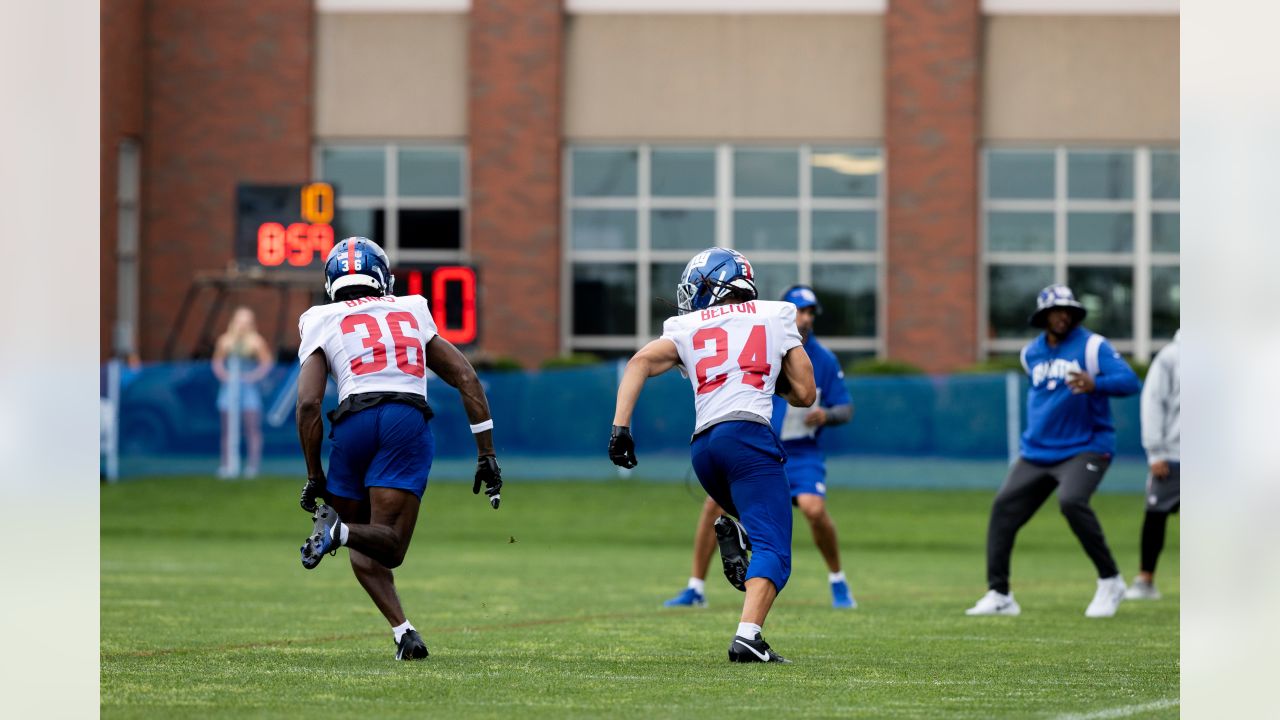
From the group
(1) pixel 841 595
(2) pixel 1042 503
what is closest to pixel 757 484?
(2) pixel 1042 503

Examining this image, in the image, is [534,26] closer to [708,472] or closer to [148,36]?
[148,36]

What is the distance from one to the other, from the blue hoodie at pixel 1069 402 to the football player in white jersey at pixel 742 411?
3879 millimetres

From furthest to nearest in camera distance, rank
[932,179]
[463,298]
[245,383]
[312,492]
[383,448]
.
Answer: [932,179] < [245,383] < [463,298] < [383,448] < [312,492]

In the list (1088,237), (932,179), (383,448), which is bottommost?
(383,448)

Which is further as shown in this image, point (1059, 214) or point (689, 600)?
point (1059, 214)

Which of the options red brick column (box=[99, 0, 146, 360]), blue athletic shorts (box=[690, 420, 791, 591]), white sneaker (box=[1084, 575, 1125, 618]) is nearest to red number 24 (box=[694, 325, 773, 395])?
blue athletic shorts (box=[690, 420, 791, 591])

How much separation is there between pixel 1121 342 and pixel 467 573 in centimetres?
1721

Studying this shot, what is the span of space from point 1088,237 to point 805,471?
19.1 metres

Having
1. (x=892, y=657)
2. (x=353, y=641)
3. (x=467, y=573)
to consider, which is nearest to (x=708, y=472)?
(x=892, y=657)

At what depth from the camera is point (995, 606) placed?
12477 millimetres

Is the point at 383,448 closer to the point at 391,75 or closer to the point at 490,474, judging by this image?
the point at 490,474

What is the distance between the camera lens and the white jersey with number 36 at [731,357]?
8.91 meters

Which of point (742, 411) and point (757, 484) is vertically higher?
point (742, 411)

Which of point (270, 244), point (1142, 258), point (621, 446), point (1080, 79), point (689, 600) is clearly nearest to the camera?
point (621, 446)
